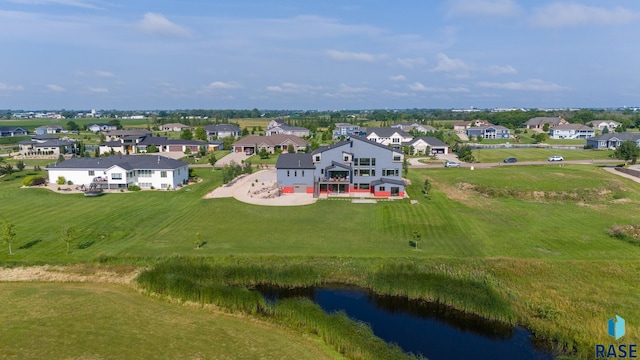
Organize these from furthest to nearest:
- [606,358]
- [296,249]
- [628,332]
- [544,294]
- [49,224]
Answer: [49,224] → [296,249] → [544,294] → [628,332] → [606,358]

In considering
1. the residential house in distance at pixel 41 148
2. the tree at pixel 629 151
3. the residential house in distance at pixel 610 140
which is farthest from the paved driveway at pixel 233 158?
the residential house in distance at pixel 610 140

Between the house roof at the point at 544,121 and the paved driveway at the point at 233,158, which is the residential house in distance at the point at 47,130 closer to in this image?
the paved driveway at the point at 233,158

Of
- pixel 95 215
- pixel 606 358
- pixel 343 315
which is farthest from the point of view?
pixel 95 215

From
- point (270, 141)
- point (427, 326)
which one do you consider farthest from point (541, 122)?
point (427, 326)

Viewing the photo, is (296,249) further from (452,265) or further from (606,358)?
(606,358)

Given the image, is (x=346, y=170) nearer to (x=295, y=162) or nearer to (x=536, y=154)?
(x=295, y=162)

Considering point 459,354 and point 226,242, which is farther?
point 226,242

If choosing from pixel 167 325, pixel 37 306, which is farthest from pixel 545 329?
pixel 37 306

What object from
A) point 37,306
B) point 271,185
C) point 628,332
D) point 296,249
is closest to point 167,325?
point 37,306
